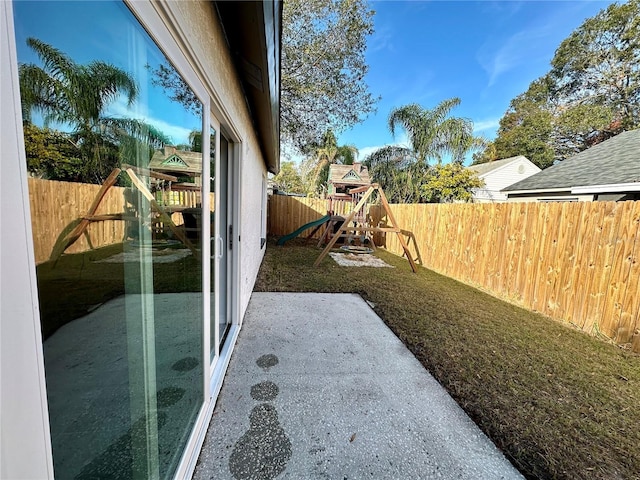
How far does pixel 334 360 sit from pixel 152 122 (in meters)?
2.51

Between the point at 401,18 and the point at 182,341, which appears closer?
the point at 182,341

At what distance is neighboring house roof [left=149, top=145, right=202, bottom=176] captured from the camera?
1185 mm

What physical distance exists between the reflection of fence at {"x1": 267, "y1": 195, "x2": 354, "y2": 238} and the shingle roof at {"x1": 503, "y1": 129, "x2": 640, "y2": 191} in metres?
7.39

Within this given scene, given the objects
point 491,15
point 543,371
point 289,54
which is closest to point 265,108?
point 543,371

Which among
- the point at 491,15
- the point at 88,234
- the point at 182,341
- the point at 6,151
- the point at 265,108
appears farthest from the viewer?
the point at 491,15

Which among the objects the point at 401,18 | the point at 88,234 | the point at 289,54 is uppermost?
the point at 401,18

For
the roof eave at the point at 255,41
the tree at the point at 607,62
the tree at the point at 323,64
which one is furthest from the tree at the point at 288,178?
the roof eave at the point at 255,41

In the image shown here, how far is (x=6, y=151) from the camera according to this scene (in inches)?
19.8

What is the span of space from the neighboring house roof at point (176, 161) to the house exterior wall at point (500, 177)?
19018mm

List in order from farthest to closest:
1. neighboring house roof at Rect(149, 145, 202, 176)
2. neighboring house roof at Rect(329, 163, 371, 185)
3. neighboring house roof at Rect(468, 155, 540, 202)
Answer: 1. neighboring house roof at Rect(468, 155, 540, 202)
2. neighboring house roof at Rect(329, 163, 371, 185)
3. neighboring house roof at Rect(149, 145, 202, 176)

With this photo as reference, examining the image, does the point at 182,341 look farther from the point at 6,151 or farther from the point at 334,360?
the point at 334,360

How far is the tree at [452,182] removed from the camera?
571 inches

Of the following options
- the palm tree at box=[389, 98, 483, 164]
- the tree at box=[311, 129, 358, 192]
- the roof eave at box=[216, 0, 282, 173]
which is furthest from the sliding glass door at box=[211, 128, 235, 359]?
the palm tree at box=[389, 98, 483, 164]

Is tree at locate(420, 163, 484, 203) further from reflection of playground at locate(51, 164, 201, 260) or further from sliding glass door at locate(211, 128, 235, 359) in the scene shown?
reflection of playground at locate(51, 164, 201, 260)
